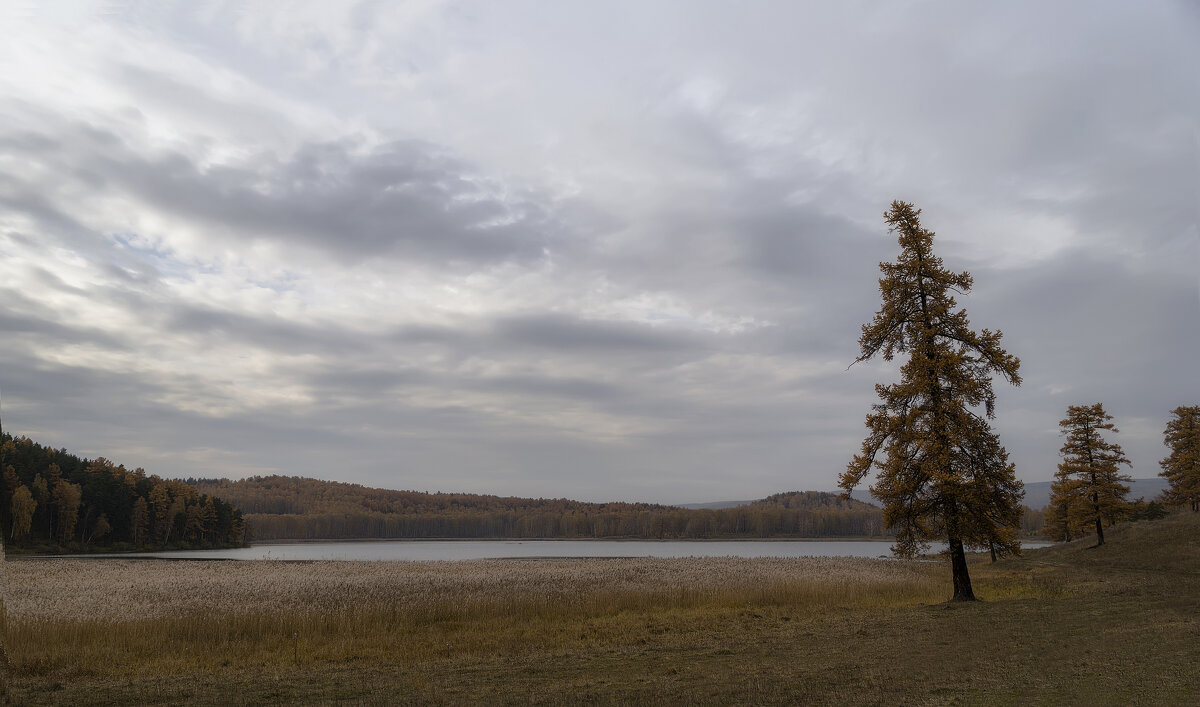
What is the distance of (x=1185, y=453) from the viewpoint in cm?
6172

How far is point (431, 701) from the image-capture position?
12.5 meters

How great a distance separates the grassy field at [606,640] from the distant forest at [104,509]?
65.5 meters

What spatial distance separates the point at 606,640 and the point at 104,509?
11926 cm

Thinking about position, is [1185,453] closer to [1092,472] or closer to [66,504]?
[1092,472]

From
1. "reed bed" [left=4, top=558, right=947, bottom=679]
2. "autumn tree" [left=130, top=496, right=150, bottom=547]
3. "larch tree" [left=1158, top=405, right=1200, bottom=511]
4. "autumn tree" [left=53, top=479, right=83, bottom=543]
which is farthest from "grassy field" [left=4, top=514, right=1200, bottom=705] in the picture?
"autumn tree" [left=130, top=496, right=150, bottom=547]

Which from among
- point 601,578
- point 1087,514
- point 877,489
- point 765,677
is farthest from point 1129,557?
point 765,677

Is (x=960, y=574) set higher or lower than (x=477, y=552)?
higher

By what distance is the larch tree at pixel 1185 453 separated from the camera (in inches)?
2393

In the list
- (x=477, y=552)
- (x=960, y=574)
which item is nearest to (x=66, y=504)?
(x=477, y=552)

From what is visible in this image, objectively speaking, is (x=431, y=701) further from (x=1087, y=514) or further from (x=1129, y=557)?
(x=1087, y=514)

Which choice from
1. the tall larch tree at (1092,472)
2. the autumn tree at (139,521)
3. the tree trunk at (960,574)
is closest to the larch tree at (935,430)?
the tree trunk at (960,574)

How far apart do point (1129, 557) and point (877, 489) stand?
92.6 feet

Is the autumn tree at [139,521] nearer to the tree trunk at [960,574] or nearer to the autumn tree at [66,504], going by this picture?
the autumn tree at [66,504]

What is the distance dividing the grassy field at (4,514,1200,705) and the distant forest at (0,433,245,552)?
65511mm
